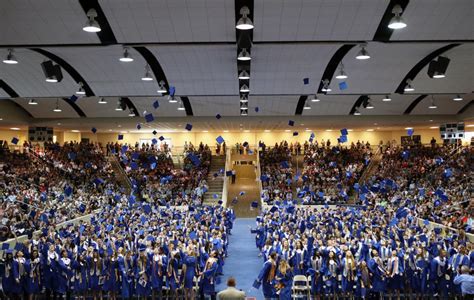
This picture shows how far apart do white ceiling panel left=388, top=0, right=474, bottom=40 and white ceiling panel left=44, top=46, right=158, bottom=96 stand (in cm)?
906

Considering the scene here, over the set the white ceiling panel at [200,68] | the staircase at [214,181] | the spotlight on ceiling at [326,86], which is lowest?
the staircase at [214,181]

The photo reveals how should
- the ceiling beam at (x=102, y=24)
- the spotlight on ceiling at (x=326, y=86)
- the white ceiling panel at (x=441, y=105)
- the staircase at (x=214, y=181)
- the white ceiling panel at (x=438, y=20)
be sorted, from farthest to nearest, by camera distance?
1. the staircase at (x=214, y=181)
2. the white ceiling panel at (x=441, y=105)
3. the spotlight on ceiling at (x=326, y=86)
4. the white ceiling panel at (x=438, y=20)
5. the ceiling beam at (x=102, y=24)

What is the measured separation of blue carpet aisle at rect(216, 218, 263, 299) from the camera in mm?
14508

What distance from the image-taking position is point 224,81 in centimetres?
2195

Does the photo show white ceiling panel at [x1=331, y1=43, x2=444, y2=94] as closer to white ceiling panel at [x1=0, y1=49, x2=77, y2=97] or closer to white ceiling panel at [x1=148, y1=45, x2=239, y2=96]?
white ceiling panel at [x1=148, y1=45, x2=239, y2=96]

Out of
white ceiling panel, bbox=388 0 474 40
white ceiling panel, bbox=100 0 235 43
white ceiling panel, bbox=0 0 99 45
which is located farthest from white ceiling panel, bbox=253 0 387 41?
white ceiling panel, bbox=0 0 99 45

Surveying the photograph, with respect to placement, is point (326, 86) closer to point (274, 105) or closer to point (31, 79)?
point (274, 105)

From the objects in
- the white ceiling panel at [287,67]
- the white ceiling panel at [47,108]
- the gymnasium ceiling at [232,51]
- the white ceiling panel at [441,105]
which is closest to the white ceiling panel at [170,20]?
the gymnasium ceiling at [232,51]

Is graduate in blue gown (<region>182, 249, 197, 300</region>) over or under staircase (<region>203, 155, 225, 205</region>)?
under

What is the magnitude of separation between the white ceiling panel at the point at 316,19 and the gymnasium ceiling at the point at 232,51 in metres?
0.03

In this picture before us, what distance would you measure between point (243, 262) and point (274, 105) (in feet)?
39.4

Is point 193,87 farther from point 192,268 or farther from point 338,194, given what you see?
point 338,194

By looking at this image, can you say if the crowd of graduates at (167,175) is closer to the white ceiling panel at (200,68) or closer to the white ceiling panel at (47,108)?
the white ceiling panel at (47,108)

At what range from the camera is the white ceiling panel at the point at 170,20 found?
12.8m
